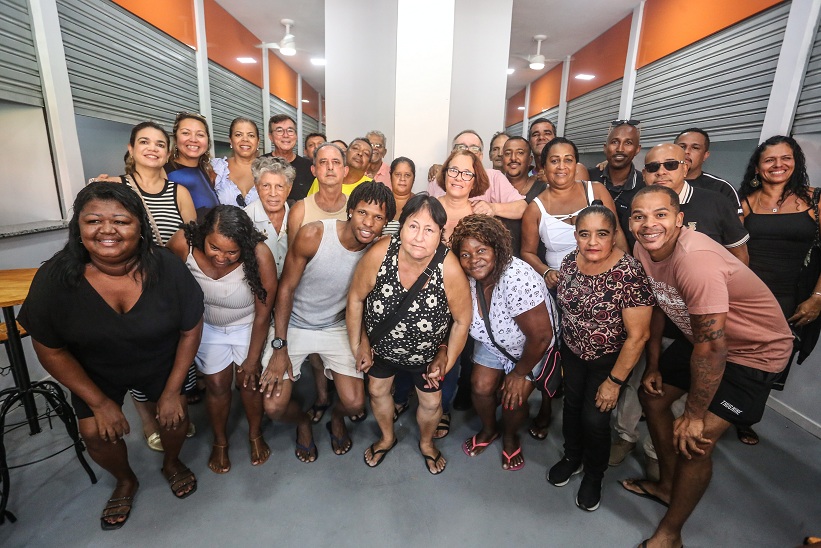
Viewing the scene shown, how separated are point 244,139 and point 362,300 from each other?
1.82 metres

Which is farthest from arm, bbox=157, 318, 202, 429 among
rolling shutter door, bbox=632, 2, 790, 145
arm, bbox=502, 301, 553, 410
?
rolling shutter door, bbox=632, 2, 790, 145

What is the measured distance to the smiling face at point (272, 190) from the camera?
2.48 meters

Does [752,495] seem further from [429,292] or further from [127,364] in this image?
[127,364]

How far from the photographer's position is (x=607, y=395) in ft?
6.14

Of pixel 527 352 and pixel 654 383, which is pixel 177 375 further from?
pixel 654 383

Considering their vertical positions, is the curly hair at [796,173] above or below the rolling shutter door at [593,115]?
below

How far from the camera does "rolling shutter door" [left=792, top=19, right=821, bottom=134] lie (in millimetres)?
2816

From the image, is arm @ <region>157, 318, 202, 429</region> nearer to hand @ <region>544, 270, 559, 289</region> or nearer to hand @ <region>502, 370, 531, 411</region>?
hand @ <region>502, 370, 531, 411</region>

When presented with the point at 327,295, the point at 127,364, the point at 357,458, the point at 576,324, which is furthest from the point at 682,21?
the point at 127,364

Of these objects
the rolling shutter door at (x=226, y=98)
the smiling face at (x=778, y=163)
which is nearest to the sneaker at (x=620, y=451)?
the smiling face at (x=778, y=163)

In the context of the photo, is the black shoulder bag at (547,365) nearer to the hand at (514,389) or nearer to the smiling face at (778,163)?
the hand at (514,389)

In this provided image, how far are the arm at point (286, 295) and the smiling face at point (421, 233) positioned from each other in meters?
0.52

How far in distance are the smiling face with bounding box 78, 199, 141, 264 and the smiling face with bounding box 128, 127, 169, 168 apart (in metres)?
0.94

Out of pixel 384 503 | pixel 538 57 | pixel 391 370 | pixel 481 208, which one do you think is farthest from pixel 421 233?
pixel 538 57
